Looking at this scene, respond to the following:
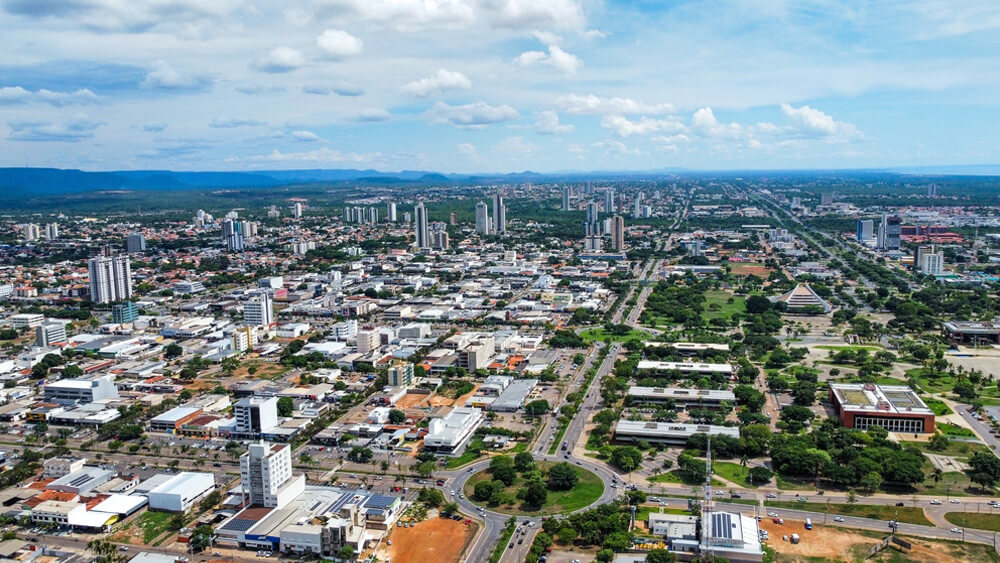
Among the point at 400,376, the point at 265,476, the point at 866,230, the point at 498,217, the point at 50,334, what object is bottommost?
the point at 400,376

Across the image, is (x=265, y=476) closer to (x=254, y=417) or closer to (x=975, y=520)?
(x=254, y=417)

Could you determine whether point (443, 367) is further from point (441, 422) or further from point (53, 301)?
point (53, 301)

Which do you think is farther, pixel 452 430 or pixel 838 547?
pixel 452 430

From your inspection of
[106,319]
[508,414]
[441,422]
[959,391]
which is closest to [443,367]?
[508,414]

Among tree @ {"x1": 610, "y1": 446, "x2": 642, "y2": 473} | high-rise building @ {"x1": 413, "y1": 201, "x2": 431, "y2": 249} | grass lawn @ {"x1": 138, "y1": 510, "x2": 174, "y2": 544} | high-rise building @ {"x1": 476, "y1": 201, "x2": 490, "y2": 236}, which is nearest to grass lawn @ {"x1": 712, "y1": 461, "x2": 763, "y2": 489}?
tree @ {"x1": 610, "y1": 446, "x2": 642, "y2": 473}

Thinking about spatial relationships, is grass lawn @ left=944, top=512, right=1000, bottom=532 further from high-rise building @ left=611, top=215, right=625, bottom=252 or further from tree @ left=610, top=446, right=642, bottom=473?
high-rise building @ left=611, top=215, right=625, bottom=252

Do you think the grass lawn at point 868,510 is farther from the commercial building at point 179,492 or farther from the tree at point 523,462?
the commercial building at point 179,492

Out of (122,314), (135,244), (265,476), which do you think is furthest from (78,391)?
(135,244)
